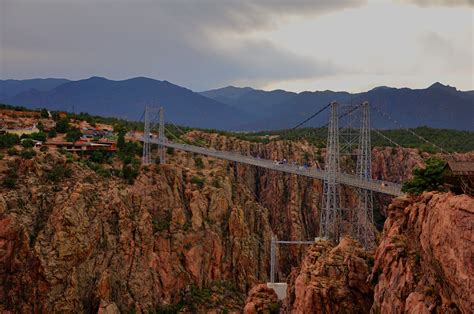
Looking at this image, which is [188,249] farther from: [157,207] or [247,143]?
[247,143]

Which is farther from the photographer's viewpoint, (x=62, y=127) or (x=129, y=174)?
(x=62, y=127)

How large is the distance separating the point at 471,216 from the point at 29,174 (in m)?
42.0

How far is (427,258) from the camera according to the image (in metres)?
19.7

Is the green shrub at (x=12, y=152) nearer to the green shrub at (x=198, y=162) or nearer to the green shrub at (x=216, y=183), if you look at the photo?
the green shrub at (x=216, y=183)

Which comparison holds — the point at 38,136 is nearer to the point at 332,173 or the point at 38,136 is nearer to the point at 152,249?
the point at 152,249

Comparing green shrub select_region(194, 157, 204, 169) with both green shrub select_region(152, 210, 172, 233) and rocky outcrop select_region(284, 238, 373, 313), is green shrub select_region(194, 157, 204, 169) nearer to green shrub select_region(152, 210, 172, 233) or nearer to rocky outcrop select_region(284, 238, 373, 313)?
green shrub select_region(152, 210, 172, 233)

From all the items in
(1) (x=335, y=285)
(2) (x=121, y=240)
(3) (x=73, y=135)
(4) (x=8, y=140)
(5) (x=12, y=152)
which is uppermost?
(3) (x=73, y=135)

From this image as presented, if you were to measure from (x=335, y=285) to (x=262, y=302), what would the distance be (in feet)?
23.5

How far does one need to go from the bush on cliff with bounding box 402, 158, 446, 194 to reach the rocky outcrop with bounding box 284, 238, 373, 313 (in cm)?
407

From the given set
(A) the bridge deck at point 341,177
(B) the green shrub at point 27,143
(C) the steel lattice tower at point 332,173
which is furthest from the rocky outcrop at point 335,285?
(B) the green shrub at point 27,143

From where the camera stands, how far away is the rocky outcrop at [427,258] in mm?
16766

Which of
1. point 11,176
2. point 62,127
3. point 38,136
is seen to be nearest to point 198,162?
point 62,127

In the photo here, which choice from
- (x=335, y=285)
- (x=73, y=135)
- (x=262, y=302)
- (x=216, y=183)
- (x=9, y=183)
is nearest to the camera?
(x=335, y=285)

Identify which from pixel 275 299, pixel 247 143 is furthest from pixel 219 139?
pixel 275 299
